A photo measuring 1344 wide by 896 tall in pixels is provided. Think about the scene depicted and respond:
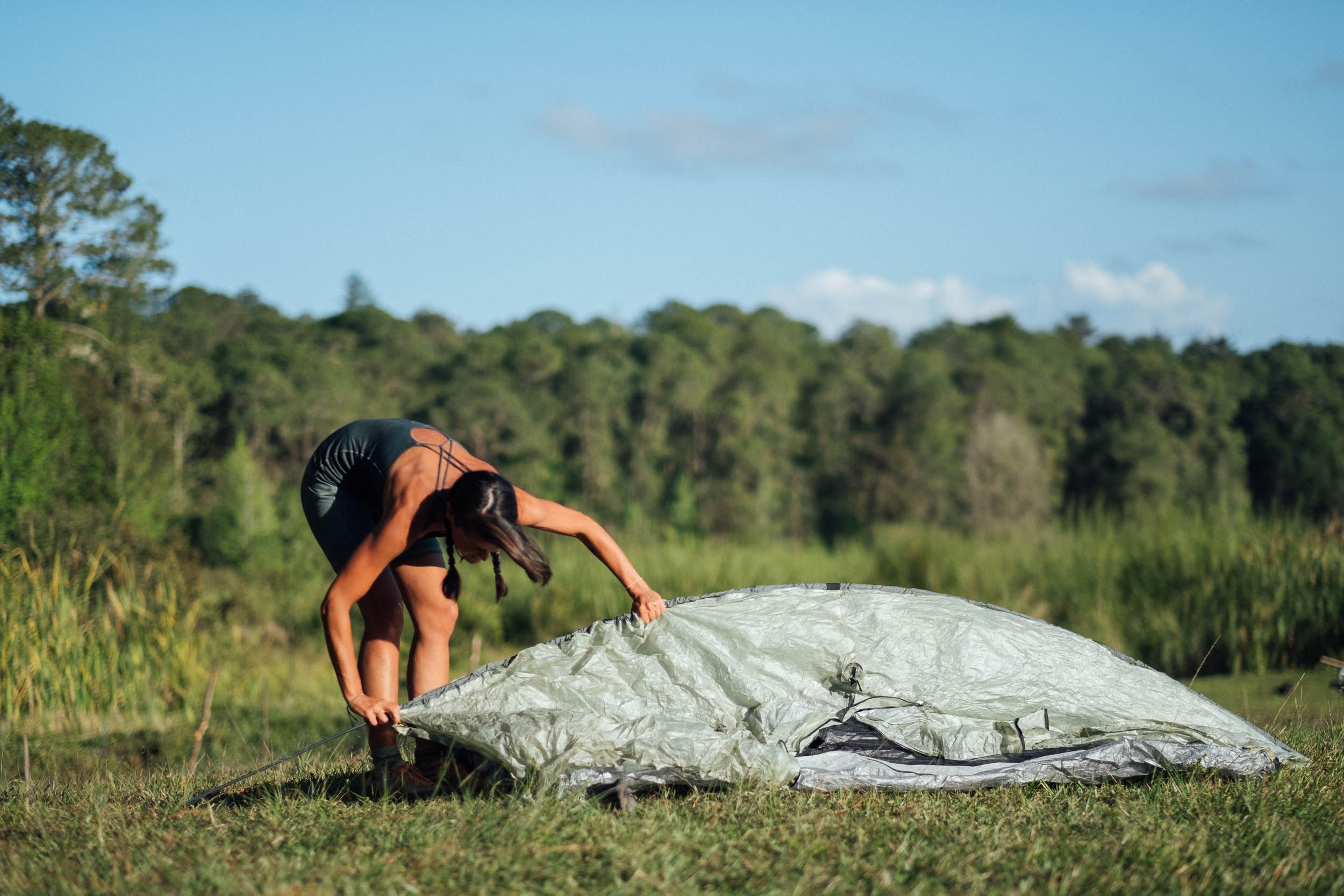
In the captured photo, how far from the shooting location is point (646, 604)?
345cm

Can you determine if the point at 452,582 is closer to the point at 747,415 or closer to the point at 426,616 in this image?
the point at 426,616

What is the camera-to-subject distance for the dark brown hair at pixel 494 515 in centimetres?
287

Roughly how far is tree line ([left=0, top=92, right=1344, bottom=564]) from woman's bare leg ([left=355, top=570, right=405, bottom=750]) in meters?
14.9

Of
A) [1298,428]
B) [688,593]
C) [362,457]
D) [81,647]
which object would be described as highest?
[1298,428]

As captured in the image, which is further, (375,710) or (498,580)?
(498,580)

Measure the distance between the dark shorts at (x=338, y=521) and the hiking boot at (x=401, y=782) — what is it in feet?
2.06

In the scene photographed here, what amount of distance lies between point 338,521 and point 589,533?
0.81 meters

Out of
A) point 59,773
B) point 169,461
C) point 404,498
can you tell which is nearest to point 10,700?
point 59,773

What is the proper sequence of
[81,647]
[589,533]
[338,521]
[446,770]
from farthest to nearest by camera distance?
[81,647]
[338,521]
[589,533]
[446,770]

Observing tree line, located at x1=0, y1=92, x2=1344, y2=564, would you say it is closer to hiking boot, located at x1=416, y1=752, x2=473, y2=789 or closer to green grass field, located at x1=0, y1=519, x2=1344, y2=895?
green grass field, located at x1=0, y1=519, x2=1344, y2=895

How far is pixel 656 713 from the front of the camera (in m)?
3.31

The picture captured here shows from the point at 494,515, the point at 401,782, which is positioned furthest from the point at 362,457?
the point at 401,782

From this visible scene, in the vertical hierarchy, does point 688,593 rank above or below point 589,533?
below

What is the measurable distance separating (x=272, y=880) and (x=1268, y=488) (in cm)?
2955
